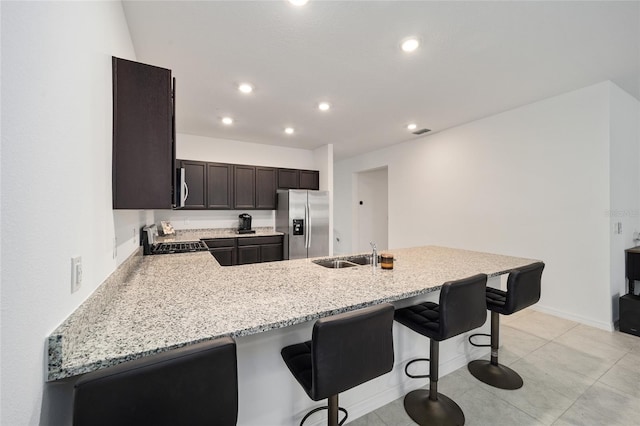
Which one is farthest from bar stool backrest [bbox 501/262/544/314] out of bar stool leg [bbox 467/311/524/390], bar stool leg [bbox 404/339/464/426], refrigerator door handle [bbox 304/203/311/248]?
refrigerator door handle [bbox 304/203/311/248]

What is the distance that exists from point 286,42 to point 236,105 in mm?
1466

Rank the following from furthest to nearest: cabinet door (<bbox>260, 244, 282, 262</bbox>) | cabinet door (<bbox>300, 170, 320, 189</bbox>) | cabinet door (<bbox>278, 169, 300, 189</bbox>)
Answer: cabinet door (<bbox>300, 170, 320, 189</bbox>) < cabinet door (<bbox>278, 169, 300, 189</bbox>) < cabinet door (<bbox>260, 244, 282, 262</bbox>)

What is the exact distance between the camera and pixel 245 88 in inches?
113

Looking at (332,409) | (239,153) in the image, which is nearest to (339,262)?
(332,409)

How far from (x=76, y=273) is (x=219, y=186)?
3852 mm

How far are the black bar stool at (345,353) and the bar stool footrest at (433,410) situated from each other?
2.64 ft

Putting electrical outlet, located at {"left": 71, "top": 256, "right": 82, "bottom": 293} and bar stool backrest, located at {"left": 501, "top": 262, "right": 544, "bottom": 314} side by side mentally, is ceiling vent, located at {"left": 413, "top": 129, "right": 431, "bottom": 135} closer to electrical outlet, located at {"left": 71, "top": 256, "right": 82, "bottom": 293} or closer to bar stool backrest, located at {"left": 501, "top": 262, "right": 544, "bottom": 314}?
bar stool backrest, located at {"left": 501, "top": 262, "right": 544, "bottom": 314}

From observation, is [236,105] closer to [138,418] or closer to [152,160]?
[152,160]

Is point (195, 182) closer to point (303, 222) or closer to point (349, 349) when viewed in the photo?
point (303, 222)

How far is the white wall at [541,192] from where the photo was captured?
2.91m

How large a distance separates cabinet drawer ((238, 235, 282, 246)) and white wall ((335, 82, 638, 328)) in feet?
8.96

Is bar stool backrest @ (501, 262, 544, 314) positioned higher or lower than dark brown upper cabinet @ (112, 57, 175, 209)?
lower

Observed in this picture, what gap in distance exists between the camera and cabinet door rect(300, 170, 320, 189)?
212 inches

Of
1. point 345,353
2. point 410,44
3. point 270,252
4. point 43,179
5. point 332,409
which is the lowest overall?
point 332,409
